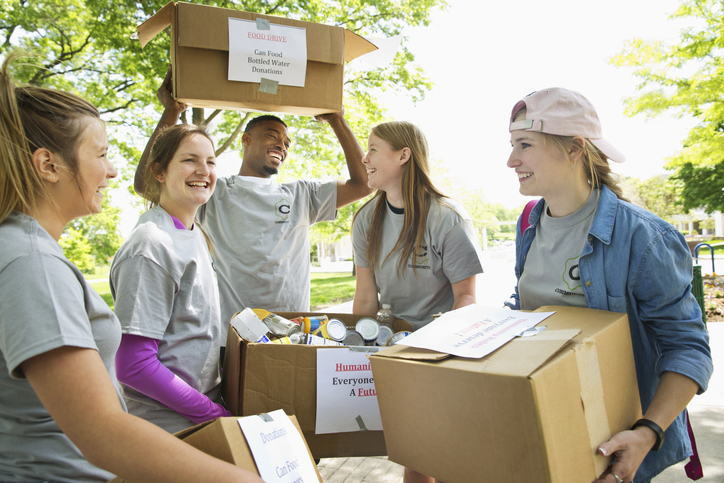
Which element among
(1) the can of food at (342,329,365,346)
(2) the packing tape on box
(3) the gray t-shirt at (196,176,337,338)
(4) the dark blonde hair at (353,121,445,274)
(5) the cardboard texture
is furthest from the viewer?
(3) the gray t-shirt at (196,176,337,338)

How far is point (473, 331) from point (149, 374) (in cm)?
112

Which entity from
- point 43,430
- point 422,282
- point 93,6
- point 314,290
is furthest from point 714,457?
point 314,290

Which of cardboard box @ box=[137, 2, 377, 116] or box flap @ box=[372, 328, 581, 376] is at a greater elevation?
cardboard box @ box=[137, 2, 377, 116]

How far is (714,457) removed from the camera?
327cm

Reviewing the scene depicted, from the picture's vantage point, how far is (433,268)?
2.40 metres

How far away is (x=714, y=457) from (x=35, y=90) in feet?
14.5

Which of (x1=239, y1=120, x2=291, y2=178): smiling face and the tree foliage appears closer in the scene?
(x1=239, y1=120, x2=291, y2=178): smiling face

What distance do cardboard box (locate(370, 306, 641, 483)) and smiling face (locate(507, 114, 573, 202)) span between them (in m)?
0.56

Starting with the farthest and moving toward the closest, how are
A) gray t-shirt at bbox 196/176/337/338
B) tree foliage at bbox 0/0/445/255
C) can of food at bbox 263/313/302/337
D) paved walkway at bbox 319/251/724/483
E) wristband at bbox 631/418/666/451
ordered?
tree foliage at bbox 0/0/445/255 → paved walkway at bbox 319/251/724/483 → gray t-shirt at bbox 196/176/337/338 → can of food at bbox 263/313/302/337 → wristband at bbox 631/418/666/451

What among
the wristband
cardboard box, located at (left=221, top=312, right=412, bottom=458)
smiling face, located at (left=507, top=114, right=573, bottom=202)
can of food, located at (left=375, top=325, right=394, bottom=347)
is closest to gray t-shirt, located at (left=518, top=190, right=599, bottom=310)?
smiling face, located at (left=507, top=114, right=573, bottom=202)

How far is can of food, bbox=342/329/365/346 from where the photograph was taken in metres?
1.98

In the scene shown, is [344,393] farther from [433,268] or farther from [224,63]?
[224,63]

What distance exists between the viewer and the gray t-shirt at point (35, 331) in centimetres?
96

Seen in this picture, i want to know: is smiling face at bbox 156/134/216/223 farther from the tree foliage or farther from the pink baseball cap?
the tree foliage
